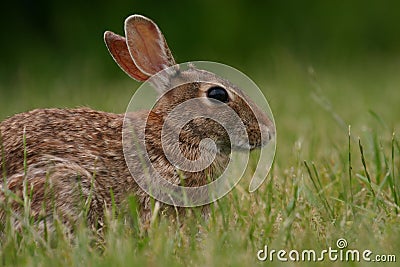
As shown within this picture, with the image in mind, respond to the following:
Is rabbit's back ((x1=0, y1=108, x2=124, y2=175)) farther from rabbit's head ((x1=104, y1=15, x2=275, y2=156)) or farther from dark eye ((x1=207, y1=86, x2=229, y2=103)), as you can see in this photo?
dark eye ((x1=207, y1=86, x2=229, y2=103))

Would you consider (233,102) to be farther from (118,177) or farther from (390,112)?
(390,112)

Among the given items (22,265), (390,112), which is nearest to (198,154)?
(22,265)

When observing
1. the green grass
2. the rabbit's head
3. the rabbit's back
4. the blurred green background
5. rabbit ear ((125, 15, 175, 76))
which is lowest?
the green grass

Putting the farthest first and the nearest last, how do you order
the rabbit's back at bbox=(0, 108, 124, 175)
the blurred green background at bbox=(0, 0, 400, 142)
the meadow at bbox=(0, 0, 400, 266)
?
the blurred green background at bbox=(0, 0, 400, 142)
the rabbit's back at bbox=(0, 108, 124, 175)
the meadow at bbox=(0, 0, 400, 266)

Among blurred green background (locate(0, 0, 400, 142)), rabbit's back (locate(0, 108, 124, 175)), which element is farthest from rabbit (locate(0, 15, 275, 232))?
blurred green background (locate(0, 0, 400, 142))

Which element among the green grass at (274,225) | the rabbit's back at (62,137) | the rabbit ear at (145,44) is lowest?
the green grass at (274,225)

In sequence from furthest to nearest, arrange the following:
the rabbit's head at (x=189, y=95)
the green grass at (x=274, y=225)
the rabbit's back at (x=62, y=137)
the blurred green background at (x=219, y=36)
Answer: the blurred green background at (x=219, y=36) < the rabbit's head at (x=189, y=95) < the rabbit's back at (x=62, y=137) < the green grass at (x=274, y=225)

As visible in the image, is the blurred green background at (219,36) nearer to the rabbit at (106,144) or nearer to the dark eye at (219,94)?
the rabbit at (106,144)

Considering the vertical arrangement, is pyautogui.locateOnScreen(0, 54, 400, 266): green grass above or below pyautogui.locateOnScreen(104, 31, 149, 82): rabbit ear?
below

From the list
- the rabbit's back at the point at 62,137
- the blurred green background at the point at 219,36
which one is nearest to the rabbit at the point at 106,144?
the rabbit's back at the point at 62,137
